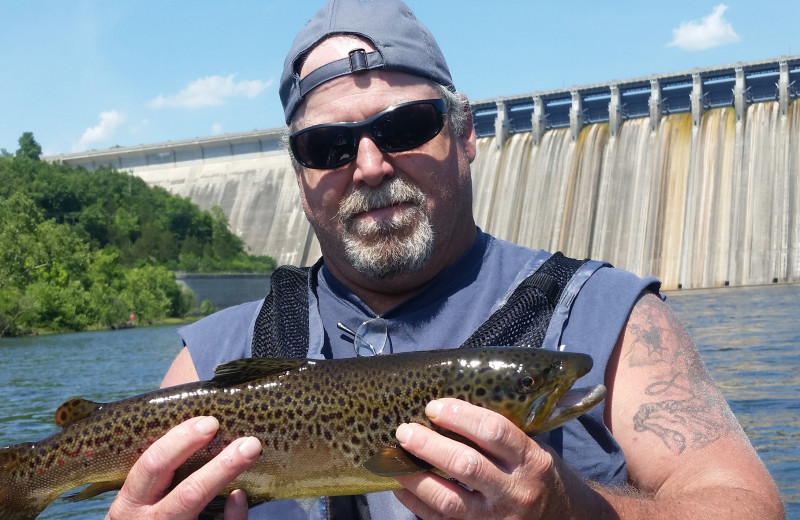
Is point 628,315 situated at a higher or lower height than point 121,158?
lower

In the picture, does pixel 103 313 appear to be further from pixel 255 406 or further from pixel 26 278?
pixel 255 406

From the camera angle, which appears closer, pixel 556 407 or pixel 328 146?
pixel 556 407

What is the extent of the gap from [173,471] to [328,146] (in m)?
1.11

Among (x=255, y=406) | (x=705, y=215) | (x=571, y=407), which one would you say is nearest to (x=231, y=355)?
(x=255, y=406)

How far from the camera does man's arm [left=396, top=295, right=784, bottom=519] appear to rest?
1896 millimetres

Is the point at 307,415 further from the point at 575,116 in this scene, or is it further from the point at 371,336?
the point at 575,116

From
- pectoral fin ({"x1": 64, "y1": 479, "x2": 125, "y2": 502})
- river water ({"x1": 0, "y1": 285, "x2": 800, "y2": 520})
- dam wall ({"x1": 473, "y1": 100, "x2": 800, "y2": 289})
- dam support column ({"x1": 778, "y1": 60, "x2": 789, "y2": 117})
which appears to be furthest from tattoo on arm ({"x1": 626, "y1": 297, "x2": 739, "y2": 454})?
dam support column ({"x1": 778, "y1": 60, "x2": 789, "y2": 117})

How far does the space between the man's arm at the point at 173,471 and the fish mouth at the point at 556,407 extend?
668 mm

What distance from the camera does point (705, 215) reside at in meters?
37.9

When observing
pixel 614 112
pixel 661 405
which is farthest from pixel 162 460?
pixel 614 112

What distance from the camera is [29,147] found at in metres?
70.1

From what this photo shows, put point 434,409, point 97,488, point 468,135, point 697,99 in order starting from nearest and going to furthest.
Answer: point 434,409 → point 97,488 → point 468,135 → point 697,99

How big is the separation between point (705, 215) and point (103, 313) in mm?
26222

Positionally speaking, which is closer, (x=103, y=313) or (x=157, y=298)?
(x=103, y=313)
